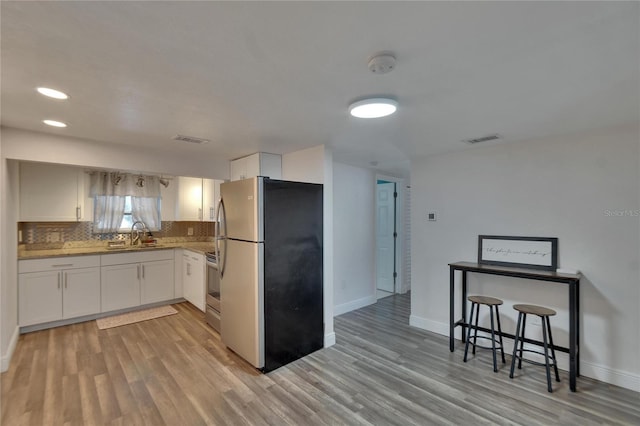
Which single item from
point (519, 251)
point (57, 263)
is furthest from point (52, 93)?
point (519, 251)

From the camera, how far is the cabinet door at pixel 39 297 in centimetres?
347

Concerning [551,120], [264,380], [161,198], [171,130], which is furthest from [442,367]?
[161,198]

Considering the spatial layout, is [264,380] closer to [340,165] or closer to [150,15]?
[150,15]

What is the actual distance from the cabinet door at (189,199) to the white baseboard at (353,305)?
2.89 metres

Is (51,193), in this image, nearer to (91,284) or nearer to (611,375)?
(91,284)

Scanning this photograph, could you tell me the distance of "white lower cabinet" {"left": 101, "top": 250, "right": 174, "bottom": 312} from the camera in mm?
4074

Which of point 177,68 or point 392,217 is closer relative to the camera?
point 177,68

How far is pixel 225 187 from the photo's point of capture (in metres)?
3.15

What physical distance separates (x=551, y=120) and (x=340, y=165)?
2574 mm

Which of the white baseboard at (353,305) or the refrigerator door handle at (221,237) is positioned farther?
the white baseboard at (353,305)

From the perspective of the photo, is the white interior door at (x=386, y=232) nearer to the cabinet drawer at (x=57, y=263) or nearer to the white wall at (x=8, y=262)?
the cabinet drawer at (x=57, y=263)

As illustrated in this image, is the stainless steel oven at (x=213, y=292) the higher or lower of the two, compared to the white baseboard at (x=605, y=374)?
higher

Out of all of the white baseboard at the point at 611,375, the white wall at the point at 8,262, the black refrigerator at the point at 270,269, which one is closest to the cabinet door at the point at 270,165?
the black refrigerator at the point at 270,269

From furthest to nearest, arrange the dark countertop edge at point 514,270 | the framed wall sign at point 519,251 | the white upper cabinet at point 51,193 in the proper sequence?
the white upper cabinet at point 51,193, the framed wall sign at point 519,251, the dark countertop edge at point 514,270
